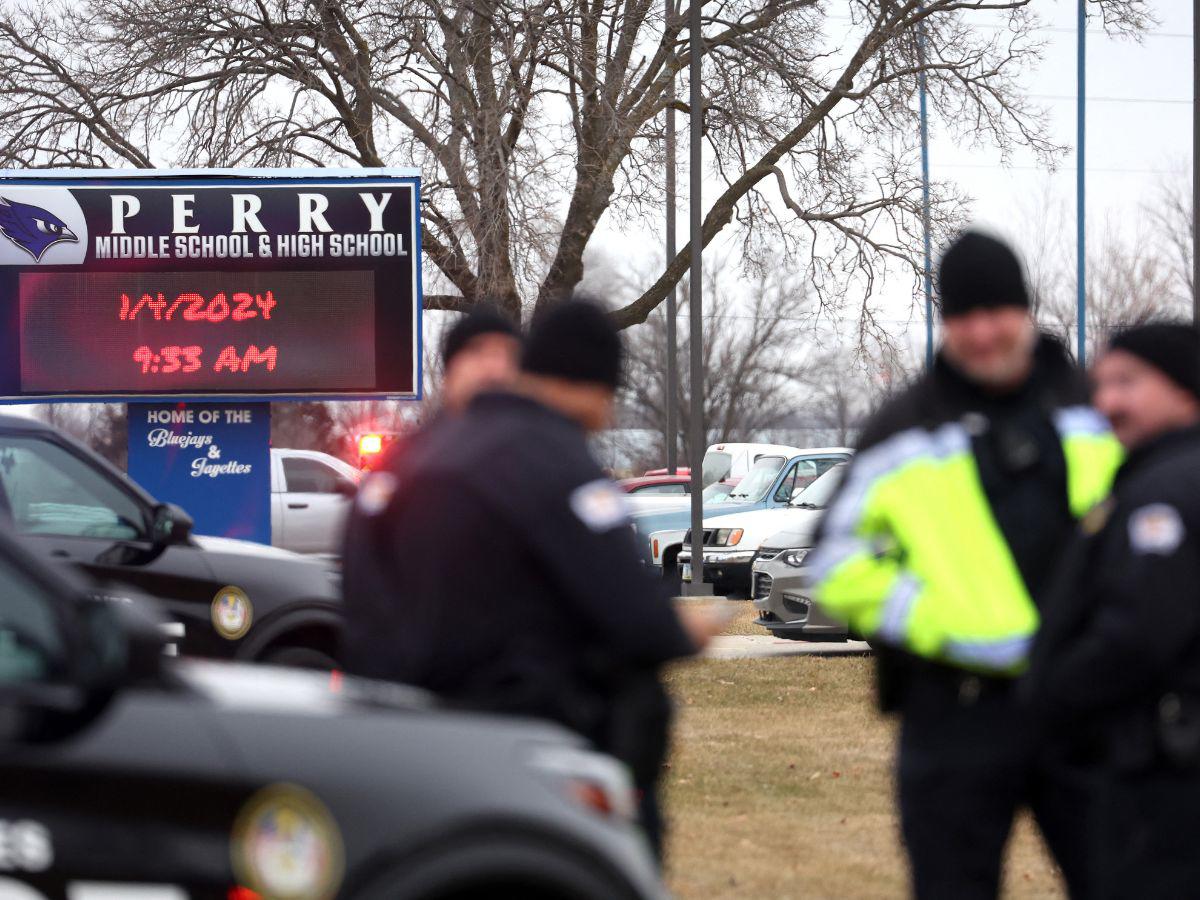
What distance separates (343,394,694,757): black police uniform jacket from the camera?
11.6ft

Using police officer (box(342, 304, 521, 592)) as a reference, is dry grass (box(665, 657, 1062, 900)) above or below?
below

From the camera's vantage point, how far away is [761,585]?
15.1 meters

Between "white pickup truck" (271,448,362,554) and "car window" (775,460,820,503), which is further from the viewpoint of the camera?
"white pickup truck" (271,448,362,554)

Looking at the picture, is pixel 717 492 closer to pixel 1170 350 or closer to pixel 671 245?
pixel 671 245

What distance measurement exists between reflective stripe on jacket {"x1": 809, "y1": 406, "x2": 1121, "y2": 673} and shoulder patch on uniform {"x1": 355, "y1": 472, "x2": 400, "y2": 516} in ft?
3.04

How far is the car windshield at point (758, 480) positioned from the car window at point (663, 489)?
368 centimetres

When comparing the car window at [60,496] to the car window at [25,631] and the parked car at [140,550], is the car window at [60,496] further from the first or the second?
the car window at [25,631]

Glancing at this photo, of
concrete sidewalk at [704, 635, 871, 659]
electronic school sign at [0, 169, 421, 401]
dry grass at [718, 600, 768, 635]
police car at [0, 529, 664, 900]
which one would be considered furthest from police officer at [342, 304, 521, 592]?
dry grass at [718, 600, 768, 635]

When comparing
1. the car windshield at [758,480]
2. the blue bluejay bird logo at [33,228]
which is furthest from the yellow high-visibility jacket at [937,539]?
the car windshield at [758,480]

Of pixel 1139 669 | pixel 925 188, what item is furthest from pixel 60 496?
pixel 925 188

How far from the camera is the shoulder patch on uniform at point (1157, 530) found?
10.9 feet

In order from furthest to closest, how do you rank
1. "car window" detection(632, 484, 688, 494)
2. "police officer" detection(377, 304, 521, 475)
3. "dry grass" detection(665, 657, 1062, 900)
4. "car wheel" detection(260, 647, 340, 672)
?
"car window" detection(632, 484, 688, 494) → "car wheel" detection(260, 647, 340, 672) → "dry grass" detection(665, 657, 1062, 900) → "police officer" detection(377, 304, 521, 475)

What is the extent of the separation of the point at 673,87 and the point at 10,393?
15.2 m

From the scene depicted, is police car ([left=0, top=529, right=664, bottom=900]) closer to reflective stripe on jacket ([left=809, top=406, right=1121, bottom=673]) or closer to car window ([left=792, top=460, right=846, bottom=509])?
reflective stripe on jacket ([left=809, top=406, right=1121, bottom=673])
